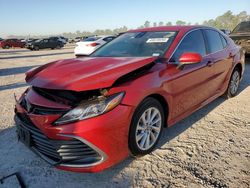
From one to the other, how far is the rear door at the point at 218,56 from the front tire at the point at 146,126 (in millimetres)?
1661

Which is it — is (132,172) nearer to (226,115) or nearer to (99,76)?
(99,76)

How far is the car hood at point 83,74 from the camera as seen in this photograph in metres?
2.65

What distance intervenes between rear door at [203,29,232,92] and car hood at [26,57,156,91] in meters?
1.69

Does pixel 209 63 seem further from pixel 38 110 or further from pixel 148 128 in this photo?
pixel 38 110

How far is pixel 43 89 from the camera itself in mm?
2902

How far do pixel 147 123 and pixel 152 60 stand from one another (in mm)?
791

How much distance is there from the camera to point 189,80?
375cm

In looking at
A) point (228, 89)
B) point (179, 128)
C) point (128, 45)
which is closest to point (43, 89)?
point (128, 45)

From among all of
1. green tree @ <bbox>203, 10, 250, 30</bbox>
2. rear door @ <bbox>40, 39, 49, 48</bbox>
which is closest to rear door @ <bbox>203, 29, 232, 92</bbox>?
rear door @ <bbox>40, 39, 49, 48</bbox>

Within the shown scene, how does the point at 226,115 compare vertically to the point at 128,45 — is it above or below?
below

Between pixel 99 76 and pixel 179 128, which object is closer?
pixel 99 76

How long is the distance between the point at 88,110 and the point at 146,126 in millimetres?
894

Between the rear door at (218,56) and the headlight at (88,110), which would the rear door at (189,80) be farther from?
the headlight at (88,110)

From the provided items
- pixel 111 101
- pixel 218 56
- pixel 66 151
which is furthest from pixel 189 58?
pixel 66 151
